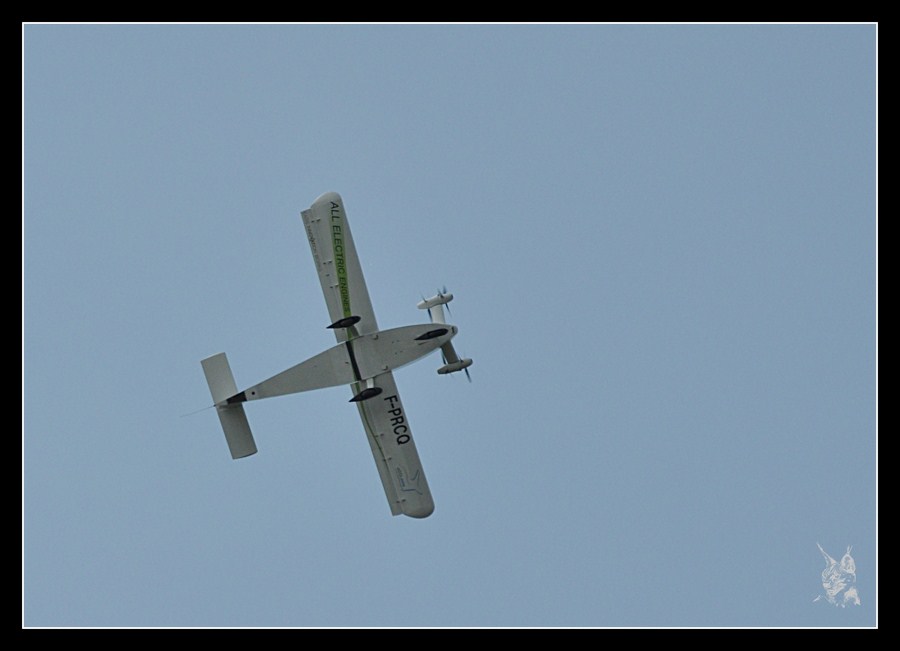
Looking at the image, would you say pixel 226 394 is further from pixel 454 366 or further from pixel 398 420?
pixel 454 366

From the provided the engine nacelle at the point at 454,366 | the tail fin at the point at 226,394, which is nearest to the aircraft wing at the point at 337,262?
the engine nacelle at the point at 454,366

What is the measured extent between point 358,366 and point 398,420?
220 cm

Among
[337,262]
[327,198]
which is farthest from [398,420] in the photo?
[327,198]

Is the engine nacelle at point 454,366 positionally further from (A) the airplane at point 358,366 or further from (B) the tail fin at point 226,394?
(B) the tail fin at point 226,394

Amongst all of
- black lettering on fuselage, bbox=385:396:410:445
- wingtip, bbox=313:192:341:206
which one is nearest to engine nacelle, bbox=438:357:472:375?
black lettering on fuselage, bbox=385:396:410:445

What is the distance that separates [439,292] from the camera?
1286 inches

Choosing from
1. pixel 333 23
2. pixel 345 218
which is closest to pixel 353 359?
pixel 345 218

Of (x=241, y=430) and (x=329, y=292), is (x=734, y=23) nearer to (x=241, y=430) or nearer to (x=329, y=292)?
(x=329, y=292)

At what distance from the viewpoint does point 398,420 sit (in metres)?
32.5

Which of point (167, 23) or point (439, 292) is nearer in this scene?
point (167, 23)

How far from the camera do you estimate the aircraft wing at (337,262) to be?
31656 millimetres

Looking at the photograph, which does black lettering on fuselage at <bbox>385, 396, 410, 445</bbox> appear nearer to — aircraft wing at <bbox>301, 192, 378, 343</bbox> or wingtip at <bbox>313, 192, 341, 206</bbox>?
aircraft wing at <bbox>301, 192, 378, 343</bbox>

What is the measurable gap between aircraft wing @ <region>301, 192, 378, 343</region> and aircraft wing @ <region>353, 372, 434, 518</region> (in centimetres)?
255

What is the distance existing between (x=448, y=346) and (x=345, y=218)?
183 inches
